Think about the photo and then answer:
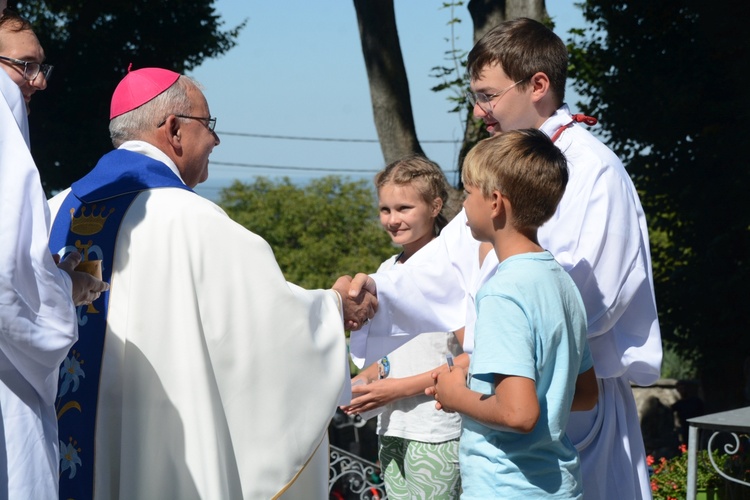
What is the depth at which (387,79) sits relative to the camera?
7.48 metres

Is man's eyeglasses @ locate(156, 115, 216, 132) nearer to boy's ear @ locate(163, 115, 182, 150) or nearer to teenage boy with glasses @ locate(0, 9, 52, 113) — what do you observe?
boy's ear @ locate(163, 115, 182, 150)

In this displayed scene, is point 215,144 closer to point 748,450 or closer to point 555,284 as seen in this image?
point 555,284

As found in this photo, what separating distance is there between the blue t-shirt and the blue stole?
1.24m

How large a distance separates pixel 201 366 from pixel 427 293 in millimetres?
934

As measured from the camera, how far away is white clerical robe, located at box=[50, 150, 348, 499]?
3086 millimetres

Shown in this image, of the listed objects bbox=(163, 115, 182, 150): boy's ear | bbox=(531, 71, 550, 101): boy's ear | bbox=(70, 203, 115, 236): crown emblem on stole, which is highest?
bbox=(531, 71, 550, 101): boy's ear

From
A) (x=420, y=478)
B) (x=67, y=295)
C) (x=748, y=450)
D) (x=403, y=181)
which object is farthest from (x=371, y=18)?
(x=67, y=295)

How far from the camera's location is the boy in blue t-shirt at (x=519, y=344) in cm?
246

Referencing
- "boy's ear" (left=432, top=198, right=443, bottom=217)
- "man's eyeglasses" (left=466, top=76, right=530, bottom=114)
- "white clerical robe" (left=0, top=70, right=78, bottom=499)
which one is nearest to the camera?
"white clerical robe" (left=0, top=70, right=78, bottom=499)

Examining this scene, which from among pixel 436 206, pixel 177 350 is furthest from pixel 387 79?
pixel 177 350

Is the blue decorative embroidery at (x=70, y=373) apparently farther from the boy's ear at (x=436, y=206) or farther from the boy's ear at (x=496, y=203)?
the boy's ear at (x=436, y=206)

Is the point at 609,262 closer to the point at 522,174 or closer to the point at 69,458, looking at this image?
the point at 522,174

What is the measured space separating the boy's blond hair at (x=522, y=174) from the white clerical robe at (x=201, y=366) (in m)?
0.94

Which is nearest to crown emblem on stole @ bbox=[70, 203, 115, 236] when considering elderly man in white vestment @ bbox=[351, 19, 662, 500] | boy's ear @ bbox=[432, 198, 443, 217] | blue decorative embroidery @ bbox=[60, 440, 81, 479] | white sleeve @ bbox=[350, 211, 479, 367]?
blue decorative embroidery @ bbox=[60, 440, 81, 479]
